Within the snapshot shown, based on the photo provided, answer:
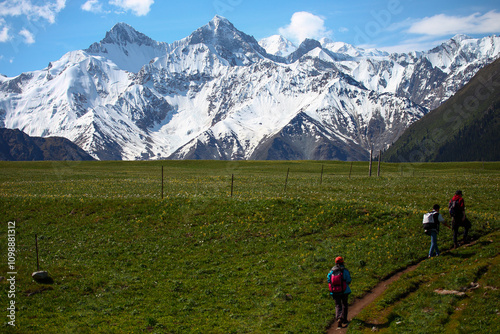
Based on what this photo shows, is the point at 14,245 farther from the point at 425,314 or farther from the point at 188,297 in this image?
the point at 425,314

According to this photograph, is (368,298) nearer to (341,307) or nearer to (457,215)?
(341,307)

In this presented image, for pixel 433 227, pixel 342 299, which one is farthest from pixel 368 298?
pixel 433 227

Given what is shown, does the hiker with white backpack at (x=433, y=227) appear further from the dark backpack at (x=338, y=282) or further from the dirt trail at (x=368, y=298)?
the dark backpack at (x=338, y=282)

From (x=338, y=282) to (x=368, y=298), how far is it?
3.33 metres

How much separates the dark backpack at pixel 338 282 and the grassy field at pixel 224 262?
1.52 metres

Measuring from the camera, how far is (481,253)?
71.6ft

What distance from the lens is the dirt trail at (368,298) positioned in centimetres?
1675

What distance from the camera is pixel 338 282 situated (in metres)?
16.8

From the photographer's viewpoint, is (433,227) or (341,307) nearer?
(341,307)

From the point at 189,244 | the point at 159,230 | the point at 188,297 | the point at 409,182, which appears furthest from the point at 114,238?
the point at 409,182

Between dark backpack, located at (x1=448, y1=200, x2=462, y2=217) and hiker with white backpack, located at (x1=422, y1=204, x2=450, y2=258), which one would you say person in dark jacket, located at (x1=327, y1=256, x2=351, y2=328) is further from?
dark backpack, located at (x1=448, y1=200, x2=462, y2=217)

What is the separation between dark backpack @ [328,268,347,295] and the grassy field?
152cm

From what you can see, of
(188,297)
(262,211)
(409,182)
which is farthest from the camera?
(409,182)

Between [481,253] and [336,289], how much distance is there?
34.5 feet
